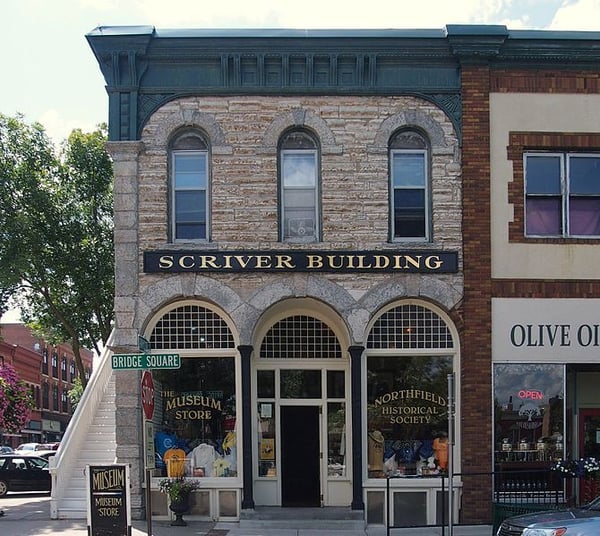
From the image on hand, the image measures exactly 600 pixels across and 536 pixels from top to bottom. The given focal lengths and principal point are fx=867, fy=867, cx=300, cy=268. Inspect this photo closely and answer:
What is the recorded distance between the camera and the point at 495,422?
15562 mm

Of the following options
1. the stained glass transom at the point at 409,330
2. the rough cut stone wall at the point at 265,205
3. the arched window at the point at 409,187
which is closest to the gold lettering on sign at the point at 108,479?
the rough cut stone wall at the point at 265,205

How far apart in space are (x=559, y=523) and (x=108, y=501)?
586 cm

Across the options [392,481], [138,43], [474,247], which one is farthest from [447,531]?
[138,43]

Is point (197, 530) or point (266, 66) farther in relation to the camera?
point (266, 66)

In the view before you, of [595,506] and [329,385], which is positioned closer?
[595,506]

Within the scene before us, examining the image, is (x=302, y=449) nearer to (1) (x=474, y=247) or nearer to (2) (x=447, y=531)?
(2) (x=447, y=531)

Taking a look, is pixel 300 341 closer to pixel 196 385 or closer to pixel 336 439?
pixel 336 439

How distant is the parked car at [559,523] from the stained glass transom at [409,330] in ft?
16.3

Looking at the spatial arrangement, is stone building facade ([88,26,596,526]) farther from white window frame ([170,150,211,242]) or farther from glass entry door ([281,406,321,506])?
glass entry door ([281,406,321,506])

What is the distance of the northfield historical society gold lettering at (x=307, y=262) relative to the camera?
51.0 feet

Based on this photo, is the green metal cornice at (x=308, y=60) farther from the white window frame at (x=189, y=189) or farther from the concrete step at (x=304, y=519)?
the concrete step at (x=304, y=519)

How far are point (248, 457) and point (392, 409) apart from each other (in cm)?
275

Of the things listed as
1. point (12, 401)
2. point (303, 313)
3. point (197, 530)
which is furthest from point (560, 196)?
point (12, 401)

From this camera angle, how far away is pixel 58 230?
25.1 meters
